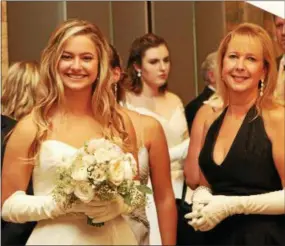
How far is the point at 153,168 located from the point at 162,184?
0.15 feet

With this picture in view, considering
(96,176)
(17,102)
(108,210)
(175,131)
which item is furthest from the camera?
(175,131)

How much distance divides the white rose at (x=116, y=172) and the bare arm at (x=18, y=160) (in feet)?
0.73

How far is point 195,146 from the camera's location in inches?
54.3

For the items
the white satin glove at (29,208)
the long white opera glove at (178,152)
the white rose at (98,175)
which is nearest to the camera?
the white rose at (98,175)

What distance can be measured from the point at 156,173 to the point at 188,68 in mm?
257

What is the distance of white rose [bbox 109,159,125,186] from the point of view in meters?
1.08

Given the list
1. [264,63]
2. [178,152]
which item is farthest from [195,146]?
[264,63]

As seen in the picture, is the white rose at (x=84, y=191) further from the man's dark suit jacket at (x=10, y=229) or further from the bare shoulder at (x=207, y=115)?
the bare shoulder at (x=207, y=115)

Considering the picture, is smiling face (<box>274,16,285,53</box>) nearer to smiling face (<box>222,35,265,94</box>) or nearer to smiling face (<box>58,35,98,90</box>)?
smiling face (<box>222,35,265,94</box>)

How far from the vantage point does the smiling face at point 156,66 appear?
1.37 m

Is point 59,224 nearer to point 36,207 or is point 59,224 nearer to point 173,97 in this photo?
point 36,207

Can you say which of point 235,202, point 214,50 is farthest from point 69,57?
point 235,202

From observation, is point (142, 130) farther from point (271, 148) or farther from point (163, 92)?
point (271, 148)

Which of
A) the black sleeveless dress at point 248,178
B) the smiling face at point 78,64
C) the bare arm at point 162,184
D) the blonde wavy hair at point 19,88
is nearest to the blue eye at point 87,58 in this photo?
the smiling face at point 78,64
